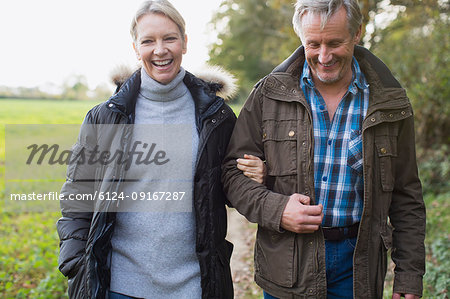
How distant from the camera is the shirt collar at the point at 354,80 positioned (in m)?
2.47

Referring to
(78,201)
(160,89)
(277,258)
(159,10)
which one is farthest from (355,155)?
(78,201)

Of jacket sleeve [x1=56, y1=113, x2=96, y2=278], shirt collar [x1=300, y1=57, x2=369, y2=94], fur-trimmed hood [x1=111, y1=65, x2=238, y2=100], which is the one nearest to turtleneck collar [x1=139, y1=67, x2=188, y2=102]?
fur-trimmed hood [x1=111, y1=65, x2=238, y2=100]

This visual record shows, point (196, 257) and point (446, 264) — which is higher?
point (196, 257)

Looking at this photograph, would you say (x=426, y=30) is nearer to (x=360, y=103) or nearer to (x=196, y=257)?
(x=360, y=103)

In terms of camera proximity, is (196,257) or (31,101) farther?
(31,101)

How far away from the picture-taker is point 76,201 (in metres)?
2.55

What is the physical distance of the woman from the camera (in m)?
2.42

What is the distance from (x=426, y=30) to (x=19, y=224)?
947 centimetres

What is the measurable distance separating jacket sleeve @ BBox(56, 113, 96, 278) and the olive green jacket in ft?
2.79

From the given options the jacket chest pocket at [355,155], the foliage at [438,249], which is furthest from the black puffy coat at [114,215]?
the foliage at [438,249]

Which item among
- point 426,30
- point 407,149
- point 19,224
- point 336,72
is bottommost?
point 19,224

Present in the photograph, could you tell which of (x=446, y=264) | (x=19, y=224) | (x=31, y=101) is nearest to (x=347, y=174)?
(x=446, y=264)

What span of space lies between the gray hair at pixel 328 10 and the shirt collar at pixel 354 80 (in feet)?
0.80

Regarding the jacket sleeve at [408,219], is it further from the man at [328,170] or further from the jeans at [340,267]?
the jeans at [340,267]
